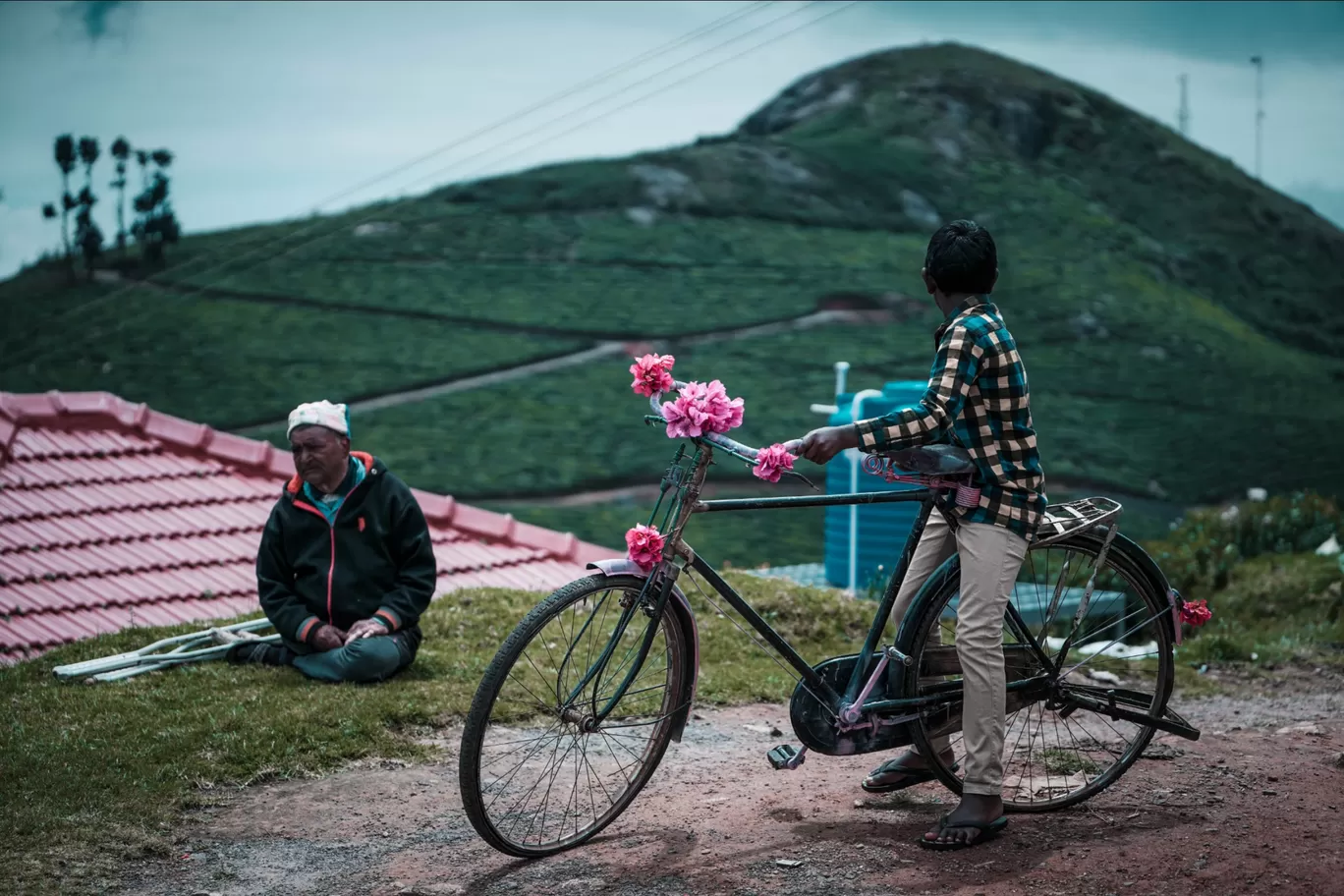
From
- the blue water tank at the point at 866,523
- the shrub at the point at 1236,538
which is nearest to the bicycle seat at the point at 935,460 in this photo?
the blue water tank at the point at 866,523

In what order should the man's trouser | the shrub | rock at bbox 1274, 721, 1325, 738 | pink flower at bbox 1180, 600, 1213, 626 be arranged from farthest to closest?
the shrub → the man's trouser → rock at bbox 1274, 721, 1325, 738 → pink flower at bbox 1180, 600, 1213, 626

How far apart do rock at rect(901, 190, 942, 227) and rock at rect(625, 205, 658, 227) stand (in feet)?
10.9

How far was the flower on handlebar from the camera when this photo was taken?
3.70 meters

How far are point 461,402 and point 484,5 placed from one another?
156 inches

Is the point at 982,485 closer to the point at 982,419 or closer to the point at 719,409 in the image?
the point at 982,419

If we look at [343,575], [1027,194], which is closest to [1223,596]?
[343,575]

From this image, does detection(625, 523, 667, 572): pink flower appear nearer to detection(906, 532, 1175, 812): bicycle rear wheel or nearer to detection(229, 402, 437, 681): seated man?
detection(906, 532, 1175, 812): bicycle rear wheel

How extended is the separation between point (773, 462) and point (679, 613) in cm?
57

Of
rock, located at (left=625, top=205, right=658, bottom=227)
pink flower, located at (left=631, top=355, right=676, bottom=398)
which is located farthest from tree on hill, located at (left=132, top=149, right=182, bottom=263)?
pink flower, located at (left=631, top=355, right=676, bottom=398)

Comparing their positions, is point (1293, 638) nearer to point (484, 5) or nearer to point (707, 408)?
point (707, 408)

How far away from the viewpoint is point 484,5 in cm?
1380

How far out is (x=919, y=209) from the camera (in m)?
17.0

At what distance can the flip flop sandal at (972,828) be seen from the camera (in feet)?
12.5

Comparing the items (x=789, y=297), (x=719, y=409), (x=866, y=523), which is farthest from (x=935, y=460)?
(x=789, y=297)
